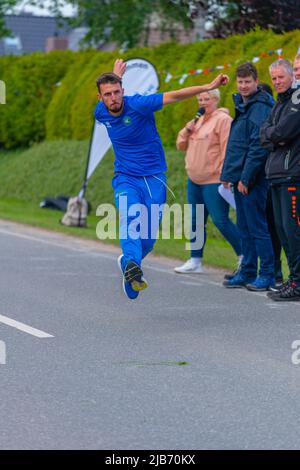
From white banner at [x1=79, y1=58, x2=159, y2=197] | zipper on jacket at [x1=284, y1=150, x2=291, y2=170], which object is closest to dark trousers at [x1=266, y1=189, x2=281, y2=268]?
zipper on jacket at [x1=284, y1=150, x2=291, y2=170]

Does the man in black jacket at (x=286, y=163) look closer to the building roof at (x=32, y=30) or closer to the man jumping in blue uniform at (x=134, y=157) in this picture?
the man jumping in blue uniform at (x=134, y=157)

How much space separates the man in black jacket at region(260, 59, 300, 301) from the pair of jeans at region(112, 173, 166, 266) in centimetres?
102

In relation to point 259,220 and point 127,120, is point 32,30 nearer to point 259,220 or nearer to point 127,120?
point 259,220

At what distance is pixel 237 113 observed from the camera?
36.2 ft

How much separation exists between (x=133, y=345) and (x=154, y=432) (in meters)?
2.42

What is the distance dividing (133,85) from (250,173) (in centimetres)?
810

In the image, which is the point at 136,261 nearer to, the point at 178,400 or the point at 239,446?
the point at 178,400

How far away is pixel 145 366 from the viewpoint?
24.6 ft

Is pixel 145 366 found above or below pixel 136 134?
below

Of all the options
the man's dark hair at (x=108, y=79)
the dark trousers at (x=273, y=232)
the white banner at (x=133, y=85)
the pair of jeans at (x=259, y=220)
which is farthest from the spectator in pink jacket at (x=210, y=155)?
the white banner at (x=133, y=85)

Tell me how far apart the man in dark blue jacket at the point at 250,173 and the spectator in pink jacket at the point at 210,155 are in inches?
32.2

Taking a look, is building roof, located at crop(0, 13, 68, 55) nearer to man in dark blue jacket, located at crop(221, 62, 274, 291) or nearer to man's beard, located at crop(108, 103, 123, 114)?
man in dark blue jacket, located at crop(221, 62, 274, 291)

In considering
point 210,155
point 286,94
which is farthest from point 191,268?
point 286,94

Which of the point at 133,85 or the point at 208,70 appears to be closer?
the point at 133,85
